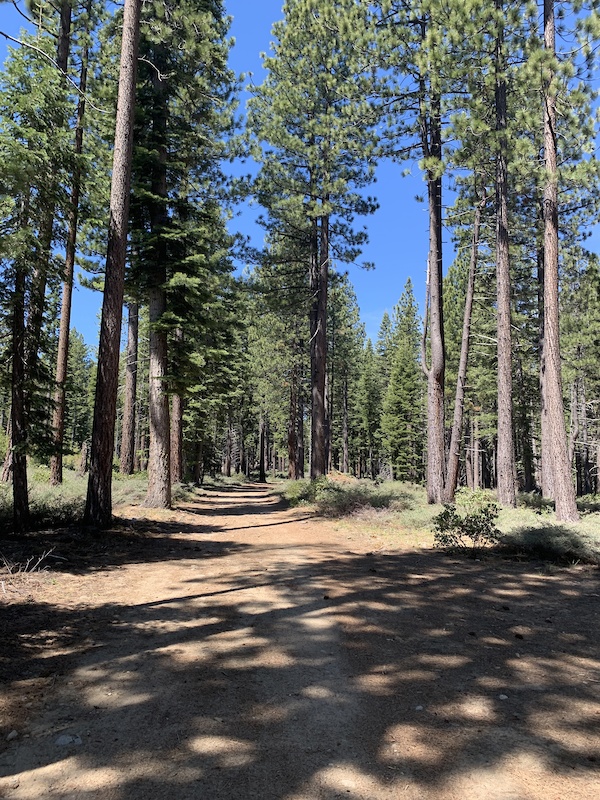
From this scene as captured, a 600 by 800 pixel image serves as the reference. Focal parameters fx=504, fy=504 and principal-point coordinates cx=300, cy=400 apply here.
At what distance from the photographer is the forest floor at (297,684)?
2.71 m

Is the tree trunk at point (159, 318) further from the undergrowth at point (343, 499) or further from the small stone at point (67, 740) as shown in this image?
the small stone at point (67, 740)

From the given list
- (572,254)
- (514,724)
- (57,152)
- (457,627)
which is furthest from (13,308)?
(572,254)

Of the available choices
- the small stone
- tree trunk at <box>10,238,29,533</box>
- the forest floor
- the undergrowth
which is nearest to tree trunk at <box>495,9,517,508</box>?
the undergrowth

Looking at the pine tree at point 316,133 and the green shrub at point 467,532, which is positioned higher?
the pine tree at point 316,133

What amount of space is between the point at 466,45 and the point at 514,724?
13.8m

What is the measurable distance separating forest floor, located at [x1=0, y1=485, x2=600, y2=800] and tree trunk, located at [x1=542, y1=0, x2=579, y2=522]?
12.8ft

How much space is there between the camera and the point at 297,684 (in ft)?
12.6

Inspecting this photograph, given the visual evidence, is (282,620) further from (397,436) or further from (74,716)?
(397,436)

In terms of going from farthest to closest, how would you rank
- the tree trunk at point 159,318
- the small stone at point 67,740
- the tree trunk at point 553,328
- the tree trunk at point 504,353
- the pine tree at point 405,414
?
the pine tree at point 405,414, the tree trunk at point 504,353, the tree trunk at point 159,318, the tree trunk at point 553,328, the small stone at point 67,740

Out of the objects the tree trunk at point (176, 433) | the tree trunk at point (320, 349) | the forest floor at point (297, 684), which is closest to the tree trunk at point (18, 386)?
the forest floor at point (297, 684)

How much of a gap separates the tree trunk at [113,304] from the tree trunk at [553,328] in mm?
8867

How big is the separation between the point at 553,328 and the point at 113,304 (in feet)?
31.7

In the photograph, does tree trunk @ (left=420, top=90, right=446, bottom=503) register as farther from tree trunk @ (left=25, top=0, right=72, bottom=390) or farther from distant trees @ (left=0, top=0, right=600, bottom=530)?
tree trunk @ (left=25, top=0, right=72, bottom=390)

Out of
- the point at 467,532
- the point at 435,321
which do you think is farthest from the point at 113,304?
the point at 435,321
